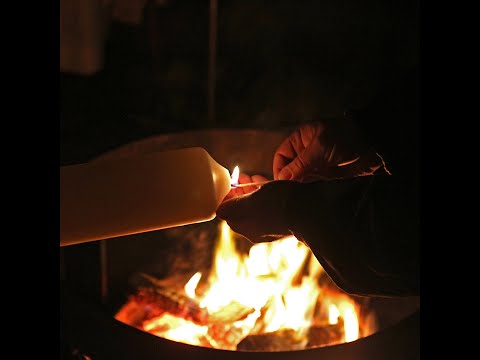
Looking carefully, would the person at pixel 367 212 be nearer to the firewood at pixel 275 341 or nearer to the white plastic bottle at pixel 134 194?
the white plastic bottle at pixel 134 194

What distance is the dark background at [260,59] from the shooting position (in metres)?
2.40

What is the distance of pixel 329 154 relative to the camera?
1.05m

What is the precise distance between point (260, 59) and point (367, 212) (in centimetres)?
176

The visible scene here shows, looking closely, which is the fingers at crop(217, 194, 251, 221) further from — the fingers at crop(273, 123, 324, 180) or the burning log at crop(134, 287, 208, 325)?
the burning log at crop(134, 287, 208, 325)

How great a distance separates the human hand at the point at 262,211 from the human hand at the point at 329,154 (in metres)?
0.19

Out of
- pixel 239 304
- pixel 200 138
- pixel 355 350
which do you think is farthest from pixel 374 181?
pixel 200 138

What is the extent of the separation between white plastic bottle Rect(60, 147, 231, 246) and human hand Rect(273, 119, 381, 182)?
0.76 feet

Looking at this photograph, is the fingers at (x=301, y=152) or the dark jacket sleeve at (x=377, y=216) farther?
the fingers at (x=301, y=152)

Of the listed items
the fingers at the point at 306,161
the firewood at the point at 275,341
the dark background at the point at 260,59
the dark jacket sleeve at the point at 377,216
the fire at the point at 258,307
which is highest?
the dark background at the point at 260,59

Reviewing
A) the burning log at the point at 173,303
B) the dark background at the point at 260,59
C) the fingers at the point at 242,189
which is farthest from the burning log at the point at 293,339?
the dark background at the point at 260,59

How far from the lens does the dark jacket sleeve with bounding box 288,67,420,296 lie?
0.82 metres

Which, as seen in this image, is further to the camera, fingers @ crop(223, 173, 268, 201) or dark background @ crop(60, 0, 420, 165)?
dark background @ crop(60, 0, 420, 165)

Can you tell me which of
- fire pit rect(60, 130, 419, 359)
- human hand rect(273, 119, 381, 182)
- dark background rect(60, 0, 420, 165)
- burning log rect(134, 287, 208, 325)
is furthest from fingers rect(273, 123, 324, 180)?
dark background rect(60, 0, 420, 165)

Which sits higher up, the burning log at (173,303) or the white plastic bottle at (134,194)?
the white plastic bottle at (134,194)
